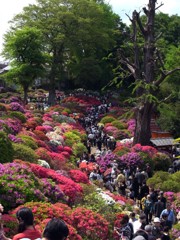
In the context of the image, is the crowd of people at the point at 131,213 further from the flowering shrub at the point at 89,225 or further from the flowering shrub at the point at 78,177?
the flowering shrub at the point at 78,177

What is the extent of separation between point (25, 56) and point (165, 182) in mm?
29089

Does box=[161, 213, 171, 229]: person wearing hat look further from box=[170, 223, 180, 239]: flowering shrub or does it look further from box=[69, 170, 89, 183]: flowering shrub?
box=[69, 170, 89, 183]: flowering shrub

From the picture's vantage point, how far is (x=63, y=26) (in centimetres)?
5150

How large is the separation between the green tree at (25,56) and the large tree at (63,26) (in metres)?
5.43

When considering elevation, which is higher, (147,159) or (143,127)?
(143,127)

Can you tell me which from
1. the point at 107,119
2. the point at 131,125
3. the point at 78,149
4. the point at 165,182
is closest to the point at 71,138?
the point at 78,149

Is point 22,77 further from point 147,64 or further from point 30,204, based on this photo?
point 30,204

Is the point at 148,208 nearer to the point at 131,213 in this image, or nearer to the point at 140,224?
the point at 131,213

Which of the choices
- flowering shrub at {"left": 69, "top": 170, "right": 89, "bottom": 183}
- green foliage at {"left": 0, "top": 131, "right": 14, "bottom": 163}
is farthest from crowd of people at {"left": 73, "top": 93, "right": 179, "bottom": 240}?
green foliage at {"left": 0, "top": 131, "right": 14, "bottom": 163}

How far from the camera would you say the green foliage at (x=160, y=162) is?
80.9 ft

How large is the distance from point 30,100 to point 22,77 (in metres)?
7.27

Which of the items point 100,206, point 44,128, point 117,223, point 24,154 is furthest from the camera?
point 44,128

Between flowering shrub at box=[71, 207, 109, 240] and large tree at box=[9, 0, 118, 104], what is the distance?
3967 cm

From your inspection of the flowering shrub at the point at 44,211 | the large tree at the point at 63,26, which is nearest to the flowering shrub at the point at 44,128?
the flowering shrub at the point at 44,211
